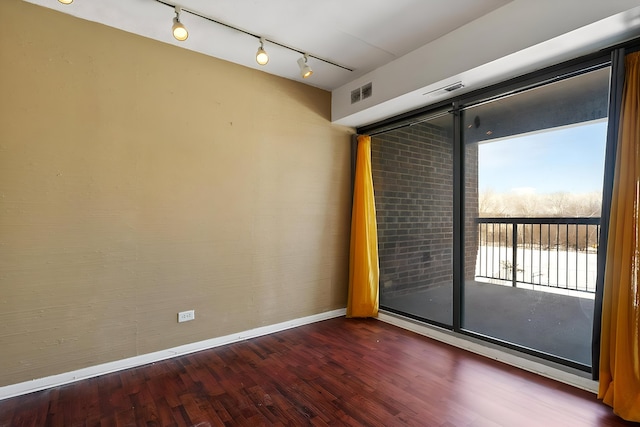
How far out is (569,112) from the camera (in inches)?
98.0

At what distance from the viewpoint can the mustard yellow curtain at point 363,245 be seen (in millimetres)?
3801

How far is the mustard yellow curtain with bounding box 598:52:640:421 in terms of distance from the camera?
6.25ft

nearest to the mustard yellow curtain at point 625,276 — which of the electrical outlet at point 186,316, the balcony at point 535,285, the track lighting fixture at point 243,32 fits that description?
the balcony at point 535,285

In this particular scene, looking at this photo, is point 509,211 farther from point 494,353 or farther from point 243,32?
point 243,32

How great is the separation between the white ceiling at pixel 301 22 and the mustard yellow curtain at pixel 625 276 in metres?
1.21

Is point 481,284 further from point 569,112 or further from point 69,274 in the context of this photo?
point 69,274

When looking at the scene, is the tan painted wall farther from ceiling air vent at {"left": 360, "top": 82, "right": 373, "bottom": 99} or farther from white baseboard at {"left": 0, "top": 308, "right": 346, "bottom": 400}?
ceiling air vent at {"left": 360, "top": 82, "right": 373, "bottom": 99}

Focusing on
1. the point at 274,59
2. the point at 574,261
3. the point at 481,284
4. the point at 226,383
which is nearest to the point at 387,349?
the point at 481,284

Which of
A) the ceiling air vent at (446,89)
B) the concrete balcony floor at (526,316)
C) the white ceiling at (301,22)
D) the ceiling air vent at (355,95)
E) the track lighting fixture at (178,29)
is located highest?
the white ceiling at (301,22)

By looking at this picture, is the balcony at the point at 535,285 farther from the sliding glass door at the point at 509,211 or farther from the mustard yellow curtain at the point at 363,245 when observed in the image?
the mustard yellow curtain at the point at 363,245

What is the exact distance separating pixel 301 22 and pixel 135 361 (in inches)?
124

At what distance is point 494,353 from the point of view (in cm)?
272

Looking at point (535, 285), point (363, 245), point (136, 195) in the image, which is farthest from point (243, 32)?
point (535, 285)

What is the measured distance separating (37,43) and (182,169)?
131cm
